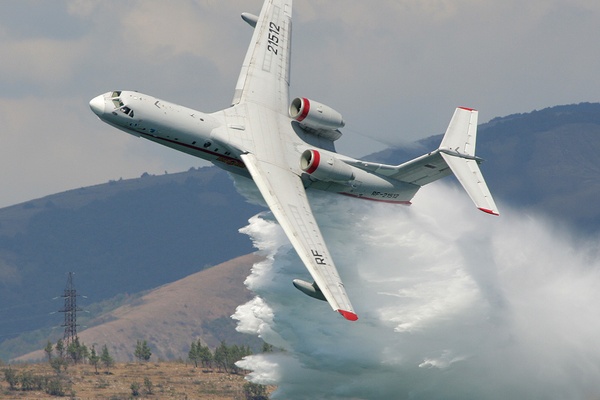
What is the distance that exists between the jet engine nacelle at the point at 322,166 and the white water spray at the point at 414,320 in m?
2.06

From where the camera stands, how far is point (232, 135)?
167 feet

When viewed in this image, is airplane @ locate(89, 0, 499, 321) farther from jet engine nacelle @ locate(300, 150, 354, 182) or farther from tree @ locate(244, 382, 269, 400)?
tree @ locate(244, 382, 269, 400)

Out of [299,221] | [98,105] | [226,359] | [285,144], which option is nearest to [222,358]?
[226,359]

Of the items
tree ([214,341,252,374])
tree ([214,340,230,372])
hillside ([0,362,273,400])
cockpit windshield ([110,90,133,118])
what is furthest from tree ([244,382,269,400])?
cockpit windshield ([110,90,133,118])

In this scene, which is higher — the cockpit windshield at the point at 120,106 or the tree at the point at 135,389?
the cockpit windshield at the point at 120,106

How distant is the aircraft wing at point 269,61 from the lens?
182 feet

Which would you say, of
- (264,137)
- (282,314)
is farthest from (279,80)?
(282,314)

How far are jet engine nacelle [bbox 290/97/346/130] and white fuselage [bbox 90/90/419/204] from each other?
2.46 feet

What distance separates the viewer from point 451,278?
54094mm

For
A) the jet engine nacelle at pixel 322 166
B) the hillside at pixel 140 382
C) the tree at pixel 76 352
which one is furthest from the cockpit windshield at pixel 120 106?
the tree at pixel 76 352

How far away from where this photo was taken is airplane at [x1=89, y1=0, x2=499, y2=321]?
48531 mm

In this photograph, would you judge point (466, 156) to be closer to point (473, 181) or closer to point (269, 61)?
point (473, 181)

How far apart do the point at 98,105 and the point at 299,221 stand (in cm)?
1000

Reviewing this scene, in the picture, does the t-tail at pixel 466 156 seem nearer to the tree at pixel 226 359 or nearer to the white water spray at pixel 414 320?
the white water spray at pixel 414 320
